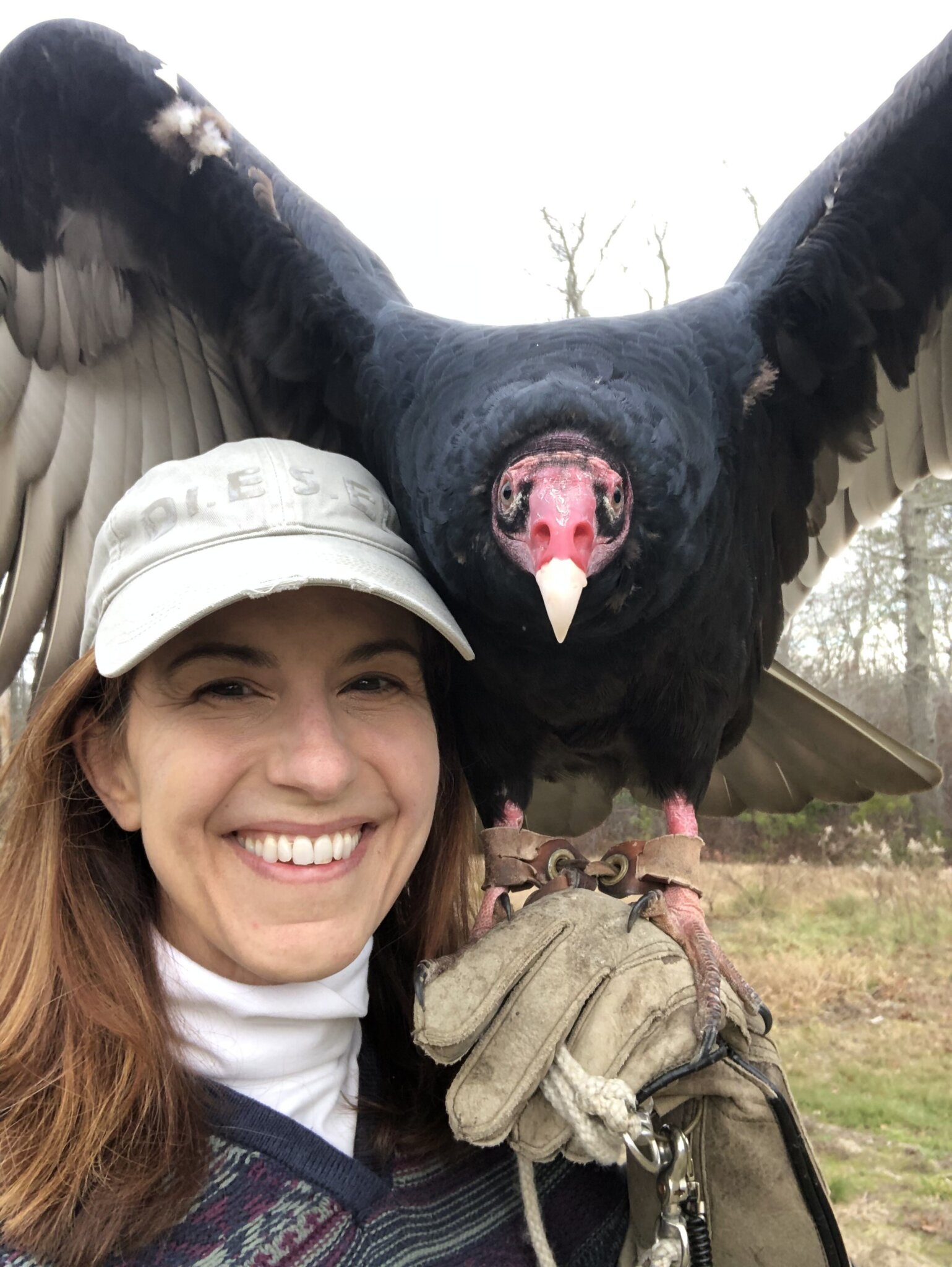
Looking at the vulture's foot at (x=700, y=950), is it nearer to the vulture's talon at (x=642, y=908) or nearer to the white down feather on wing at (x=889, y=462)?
the vulture's talon at (x=642, y=908)

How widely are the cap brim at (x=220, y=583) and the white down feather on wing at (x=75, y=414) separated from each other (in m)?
1.16

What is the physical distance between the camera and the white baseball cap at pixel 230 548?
107cm

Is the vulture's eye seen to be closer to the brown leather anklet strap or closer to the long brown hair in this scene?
the long brown hair

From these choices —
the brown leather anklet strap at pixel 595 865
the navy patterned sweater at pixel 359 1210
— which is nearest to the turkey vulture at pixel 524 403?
the brown leather anklet strap at pixel 595 865

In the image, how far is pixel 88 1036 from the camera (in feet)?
3.55

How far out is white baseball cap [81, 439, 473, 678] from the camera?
1.07m

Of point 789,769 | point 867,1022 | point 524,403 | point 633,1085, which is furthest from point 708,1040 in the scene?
point 867,1022

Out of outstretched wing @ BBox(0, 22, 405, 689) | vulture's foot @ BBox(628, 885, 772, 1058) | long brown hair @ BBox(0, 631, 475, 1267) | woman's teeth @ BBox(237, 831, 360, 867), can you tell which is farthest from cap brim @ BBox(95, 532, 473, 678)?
outstretched wing @ BBox(0, 22, 405, 689)

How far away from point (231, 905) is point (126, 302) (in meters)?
1.59

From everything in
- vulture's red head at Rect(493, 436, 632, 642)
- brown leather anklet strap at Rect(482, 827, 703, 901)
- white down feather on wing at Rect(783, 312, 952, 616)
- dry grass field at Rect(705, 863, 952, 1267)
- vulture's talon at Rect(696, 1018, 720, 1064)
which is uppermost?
white down feather on wing at Rect(783, 312, 952, 616)

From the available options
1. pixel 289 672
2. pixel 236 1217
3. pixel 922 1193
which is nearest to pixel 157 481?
pixel 289 672

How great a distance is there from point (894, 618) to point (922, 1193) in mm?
10240

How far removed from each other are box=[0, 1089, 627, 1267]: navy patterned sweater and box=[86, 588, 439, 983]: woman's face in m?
0.20

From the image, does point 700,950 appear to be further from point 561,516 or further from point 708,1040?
point 561,516
